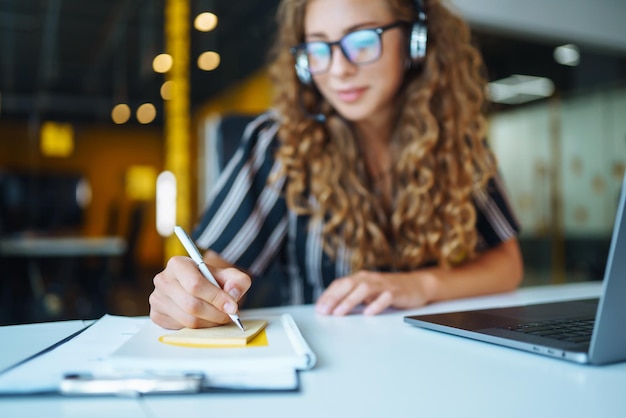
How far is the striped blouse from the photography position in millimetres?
1244

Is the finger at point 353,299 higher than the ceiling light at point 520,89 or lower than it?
lower

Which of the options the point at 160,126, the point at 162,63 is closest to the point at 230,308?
the point at 162,63

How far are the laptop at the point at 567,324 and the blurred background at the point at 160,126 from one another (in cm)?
304

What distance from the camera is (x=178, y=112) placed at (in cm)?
475

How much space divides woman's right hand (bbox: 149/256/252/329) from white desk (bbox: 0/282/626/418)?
117 millimetres

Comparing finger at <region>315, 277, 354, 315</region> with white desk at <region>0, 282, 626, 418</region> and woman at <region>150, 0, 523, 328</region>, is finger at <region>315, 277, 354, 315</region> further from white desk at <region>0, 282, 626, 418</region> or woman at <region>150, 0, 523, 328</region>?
woman at <region>150, 0, 523, 328</region>

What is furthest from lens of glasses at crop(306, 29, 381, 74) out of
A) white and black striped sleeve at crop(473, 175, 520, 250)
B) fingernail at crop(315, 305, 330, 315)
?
fingernail at crop(315, 305, 330, 315)

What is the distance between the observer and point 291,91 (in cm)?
136

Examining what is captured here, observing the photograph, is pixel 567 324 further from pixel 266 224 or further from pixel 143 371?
pixel 266 224

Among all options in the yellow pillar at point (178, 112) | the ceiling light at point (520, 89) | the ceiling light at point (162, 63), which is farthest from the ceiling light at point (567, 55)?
the ceiling light at point (162, 63)

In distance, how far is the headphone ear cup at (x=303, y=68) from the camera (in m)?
1.24

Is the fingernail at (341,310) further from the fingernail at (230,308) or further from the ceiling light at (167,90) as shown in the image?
the ceiling light at (167,90)

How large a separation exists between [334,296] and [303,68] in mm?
609

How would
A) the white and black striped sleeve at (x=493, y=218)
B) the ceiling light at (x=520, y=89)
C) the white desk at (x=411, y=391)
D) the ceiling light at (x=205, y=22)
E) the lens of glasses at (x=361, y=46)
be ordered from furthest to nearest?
the ceiling light at (x=520, y=89) < the ceiling light at (x=205, y=22) < the white and black striped sleeve at (x=493, y=218) < the lens of glasses at (x=361, y=46) < the white desk at (x=411, y=391)
